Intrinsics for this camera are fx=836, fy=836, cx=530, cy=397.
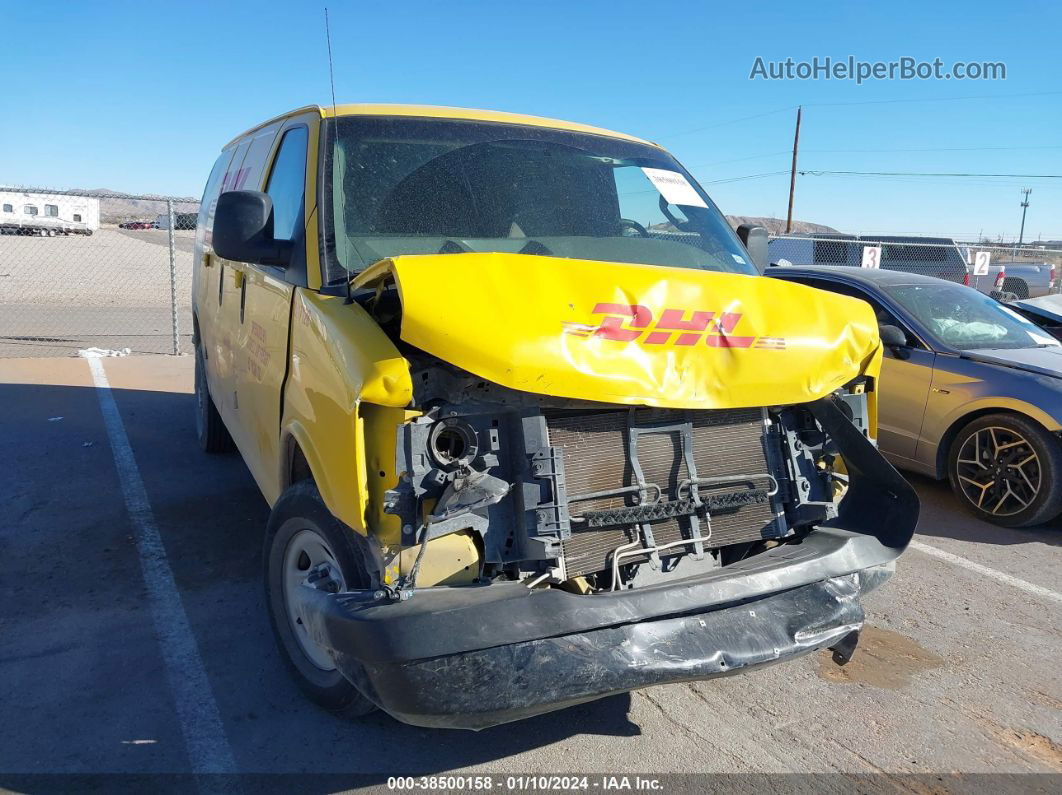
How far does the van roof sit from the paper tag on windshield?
305mm

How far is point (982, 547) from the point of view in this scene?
5.44 meters

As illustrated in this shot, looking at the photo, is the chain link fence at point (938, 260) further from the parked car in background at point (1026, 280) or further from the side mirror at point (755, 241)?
the side mirror at point (755, 241)

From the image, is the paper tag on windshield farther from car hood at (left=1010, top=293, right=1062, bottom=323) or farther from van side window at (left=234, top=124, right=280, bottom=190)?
car hood at (left=1010, top=293, right=1062, bottom=323)

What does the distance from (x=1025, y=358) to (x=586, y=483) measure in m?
4.76

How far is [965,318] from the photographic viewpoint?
6.67m

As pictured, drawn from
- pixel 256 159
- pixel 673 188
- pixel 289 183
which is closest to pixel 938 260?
pixel 673 188

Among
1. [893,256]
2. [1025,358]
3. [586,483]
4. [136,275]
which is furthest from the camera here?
[136,275]

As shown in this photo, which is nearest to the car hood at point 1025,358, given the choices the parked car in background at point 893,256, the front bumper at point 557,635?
the front bumper at point 557,635

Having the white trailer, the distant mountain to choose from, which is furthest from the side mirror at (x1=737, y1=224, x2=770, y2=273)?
the white trailer

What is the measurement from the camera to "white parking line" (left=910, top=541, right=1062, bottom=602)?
15.5 feet

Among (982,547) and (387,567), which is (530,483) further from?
(982,547)

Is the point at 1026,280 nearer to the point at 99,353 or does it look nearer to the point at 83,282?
the point at 99,353

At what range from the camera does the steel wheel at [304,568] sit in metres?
3.02

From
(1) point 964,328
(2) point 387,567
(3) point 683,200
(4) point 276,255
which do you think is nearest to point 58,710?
(2) point 387,567
